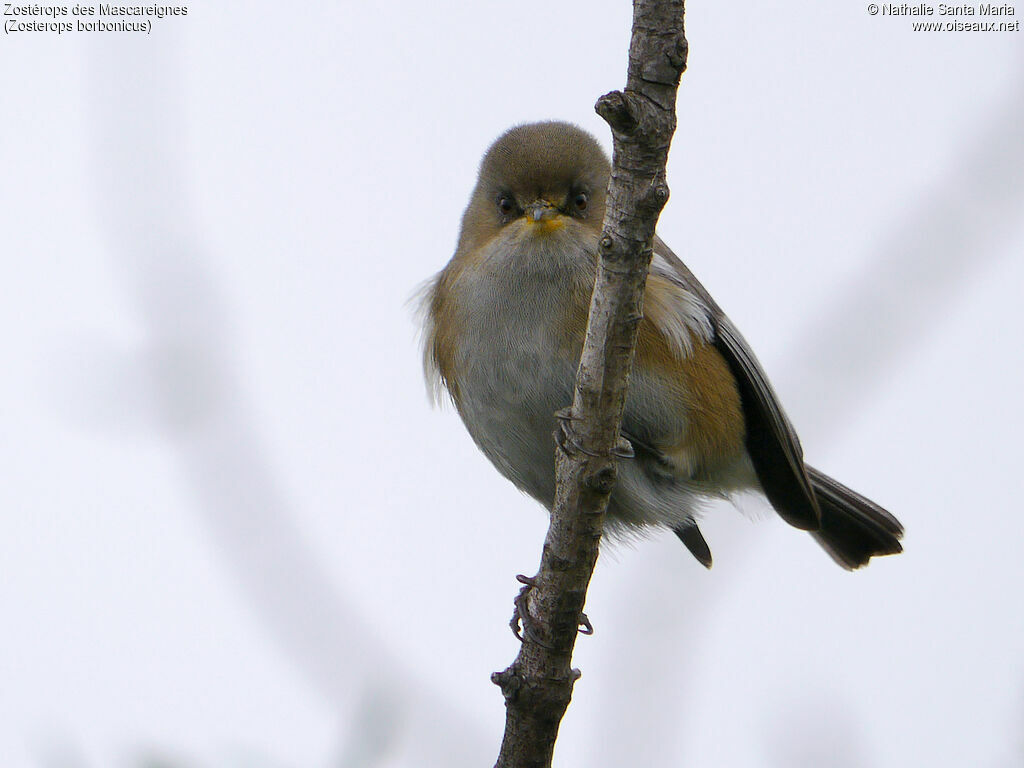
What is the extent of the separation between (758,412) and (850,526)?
147 cm

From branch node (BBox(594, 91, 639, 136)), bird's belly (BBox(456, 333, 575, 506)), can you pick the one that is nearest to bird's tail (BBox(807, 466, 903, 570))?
bird's belly (BBox(456, 333, 575, 506))

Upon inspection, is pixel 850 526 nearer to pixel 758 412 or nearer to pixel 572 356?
pixel 758 412

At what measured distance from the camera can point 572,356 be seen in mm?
4832

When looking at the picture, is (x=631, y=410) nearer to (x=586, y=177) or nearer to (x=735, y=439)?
(x=735, y=439)

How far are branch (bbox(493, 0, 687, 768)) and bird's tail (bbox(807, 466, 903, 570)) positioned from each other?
2.47 meters

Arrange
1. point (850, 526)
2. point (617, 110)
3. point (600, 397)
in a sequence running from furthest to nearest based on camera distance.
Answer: point (850, 526) < point (600, 397) < point (617, 110)

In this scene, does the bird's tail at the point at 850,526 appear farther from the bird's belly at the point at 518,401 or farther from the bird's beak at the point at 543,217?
the bird's beak at the point at 543,217

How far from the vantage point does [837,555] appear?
6.68 m

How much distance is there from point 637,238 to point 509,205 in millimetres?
2152

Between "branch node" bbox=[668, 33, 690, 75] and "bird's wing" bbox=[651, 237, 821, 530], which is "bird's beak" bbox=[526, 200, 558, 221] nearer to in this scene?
"bird's wing" bbox=[651, 237, 821, 530]

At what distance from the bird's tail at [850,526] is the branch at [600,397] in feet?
8.09

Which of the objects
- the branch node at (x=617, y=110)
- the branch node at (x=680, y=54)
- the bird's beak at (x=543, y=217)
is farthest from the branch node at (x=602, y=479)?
the bird's beak at (x=543, y=217)

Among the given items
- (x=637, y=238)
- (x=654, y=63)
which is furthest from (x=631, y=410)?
(x=654, y=63)

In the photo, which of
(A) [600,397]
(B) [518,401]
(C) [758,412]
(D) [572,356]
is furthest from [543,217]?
(A) [600,397]
